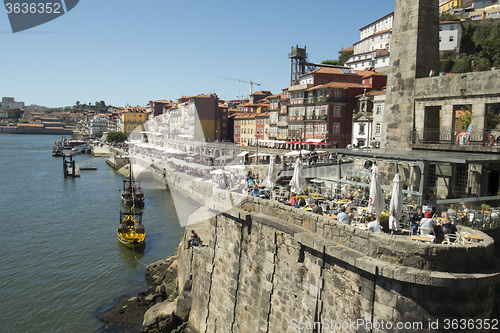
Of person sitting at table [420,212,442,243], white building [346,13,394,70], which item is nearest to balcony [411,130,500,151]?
person sitting at table [420,212,442,243]

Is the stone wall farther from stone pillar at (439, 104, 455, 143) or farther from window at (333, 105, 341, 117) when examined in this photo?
window at (333, 105, 341, 117)

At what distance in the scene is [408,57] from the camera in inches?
604

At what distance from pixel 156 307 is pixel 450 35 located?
54.1 meters

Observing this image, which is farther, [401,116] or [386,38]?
[386,38]

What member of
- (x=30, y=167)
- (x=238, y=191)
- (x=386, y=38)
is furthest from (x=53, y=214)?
(x=386, y=38)

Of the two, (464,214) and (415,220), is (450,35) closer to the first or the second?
(464,214)

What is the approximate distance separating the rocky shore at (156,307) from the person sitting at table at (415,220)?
9173 millimetres

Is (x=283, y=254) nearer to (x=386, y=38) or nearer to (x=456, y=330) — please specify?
(x=456, y=330)

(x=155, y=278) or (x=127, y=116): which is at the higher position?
(x=127, y=116)

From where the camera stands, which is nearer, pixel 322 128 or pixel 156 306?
pixel 156 306

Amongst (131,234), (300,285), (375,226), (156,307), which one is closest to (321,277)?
(300,285)

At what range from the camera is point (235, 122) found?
76.8 m

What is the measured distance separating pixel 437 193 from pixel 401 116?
140 inches

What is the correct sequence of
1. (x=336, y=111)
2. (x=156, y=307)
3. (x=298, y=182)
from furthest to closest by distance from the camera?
(x=336, y=111) → (x=156, y=307) → (x=298, y=182)
